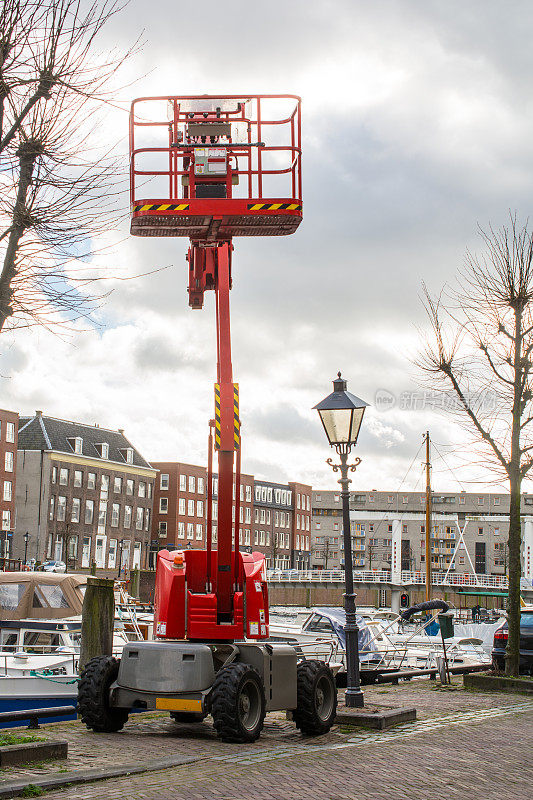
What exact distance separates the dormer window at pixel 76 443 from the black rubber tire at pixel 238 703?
2924 inches

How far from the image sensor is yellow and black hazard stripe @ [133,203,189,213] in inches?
444

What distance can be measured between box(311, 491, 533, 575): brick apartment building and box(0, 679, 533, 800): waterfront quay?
110 meters

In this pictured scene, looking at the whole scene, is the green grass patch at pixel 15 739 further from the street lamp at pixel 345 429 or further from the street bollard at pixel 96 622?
the street bollard at pixel 96 622

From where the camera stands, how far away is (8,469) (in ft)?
243

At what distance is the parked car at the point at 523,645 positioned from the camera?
1828cm

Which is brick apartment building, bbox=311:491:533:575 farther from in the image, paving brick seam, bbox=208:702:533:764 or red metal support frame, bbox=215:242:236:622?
red metal support frame, bbox=215:242:236:622

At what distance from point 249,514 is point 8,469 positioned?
134 ft

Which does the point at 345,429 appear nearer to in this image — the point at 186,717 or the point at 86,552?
the point at 186,717

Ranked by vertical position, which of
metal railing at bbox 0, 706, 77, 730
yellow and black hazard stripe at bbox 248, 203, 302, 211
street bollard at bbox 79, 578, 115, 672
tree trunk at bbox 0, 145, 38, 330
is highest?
yellow and black hazard stripe at bbox 248, 203, 302, 211

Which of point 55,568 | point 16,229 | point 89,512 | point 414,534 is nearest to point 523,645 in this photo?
point 16,229

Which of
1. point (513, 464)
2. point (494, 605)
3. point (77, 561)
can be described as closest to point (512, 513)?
point (513, 464)

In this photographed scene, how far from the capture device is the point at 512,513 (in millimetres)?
17969

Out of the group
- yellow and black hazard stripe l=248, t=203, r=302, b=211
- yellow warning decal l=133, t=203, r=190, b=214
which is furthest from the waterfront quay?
yellow and black hazard stripe l=248, t=203, r=302, b=211

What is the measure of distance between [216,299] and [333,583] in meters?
75.8
